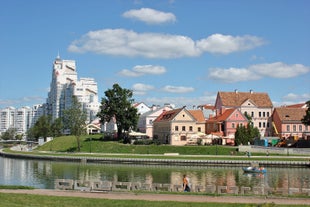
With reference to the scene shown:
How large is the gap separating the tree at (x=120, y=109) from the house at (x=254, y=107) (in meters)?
24.1

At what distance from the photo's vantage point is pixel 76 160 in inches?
2940

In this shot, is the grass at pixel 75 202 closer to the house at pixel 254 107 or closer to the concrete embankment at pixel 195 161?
the concrete embankment at pixel 195 161

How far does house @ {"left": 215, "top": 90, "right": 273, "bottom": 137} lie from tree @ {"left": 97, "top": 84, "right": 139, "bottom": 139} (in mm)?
24081

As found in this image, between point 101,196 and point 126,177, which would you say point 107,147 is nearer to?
point 126,177

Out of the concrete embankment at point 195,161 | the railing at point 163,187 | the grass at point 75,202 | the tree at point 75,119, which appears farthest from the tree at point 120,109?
the grass at point 75,202

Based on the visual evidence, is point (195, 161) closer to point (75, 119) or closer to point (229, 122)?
point (229, 122)

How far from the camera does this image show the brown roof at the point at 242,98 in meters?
107

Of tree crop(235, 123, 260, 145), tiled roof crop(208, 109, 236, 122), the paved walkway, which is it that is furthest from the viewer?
tiled roof crop(208, 109, 236, 122)

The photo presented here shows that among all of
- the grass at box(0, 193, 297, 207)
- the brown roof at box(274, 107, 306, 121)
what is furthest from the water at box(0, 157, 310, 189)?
the brown roof at box(274, 107, 306, 121)

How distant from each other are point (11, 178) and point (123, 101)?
49015mm

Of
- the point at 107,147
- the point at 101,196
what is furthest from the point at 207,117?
the point at 101,196

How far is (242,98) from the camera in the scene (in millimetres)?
109000

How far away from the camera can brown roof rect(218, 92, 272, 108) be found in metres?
107

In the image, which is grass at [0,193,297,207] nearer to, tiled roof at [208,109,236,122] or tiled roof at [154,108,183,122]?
tiled roof at [154,108,183,122]
